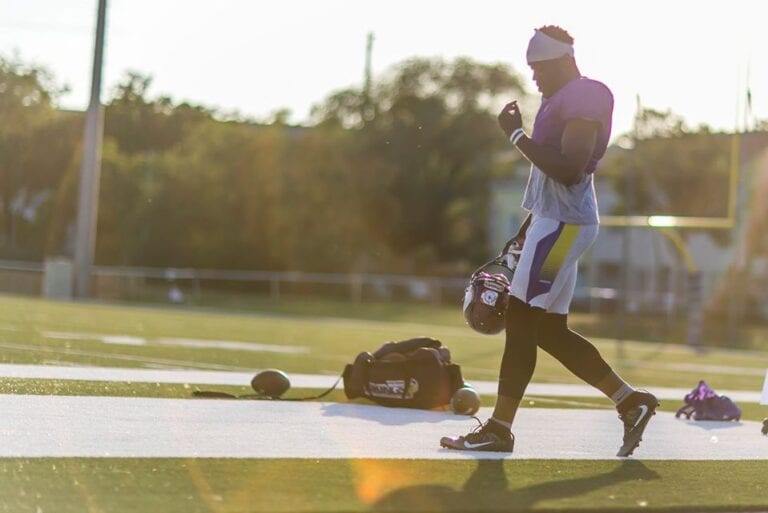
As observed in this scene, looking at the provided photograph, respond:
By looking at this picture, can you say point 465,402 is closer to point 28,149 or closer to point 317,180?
point 28,149

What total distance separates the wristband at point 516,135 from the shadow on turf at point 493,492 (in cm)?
137

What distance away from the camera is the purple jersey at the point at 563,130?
6.59 metres

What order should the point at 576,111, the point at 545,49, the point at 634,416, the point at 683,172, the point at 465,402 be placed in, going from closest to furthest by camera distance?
the point at 576,111
the point at 545,49
the point at 634,416
the point at 465,402
the point at 683,172

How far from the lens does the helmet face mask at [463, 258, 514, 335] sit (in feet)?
22.0

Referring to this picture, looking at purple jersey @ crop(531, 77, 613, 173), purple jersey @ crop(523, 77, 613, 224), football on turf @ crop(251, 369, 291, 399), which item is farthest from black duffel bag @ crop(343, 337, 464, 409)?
purple jersey @ crop(531, 77, 613, 173)

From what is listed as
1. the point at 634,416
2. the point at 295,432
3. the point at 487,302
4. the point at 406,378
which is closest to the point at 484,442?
the point at 487,302

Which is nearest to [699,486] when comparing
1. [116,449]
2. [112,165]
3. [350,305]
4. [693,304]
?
[116,449]

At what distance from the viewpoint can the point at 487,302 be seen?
264 inches

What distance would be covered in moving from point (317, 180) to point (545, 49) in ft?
142

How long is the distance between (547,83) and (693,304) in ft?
69.1

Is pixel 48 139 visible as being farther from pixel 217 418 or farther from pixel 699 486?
pixel 699 486

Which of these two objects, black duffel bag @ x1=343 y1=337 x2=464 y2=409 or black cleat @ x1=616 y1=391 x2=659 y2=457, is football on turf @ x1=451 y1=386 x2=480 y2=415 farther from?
black cleat @ x1=616 y1=391 x2=659 y2=457

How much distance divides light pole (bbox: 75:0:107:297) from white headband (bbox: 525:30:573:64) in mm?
26869

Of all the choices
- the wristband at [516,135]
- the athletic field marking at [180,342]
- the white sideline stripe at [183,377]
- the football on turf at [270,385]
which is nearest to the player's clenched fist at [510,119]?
the wristband at [516,135]
